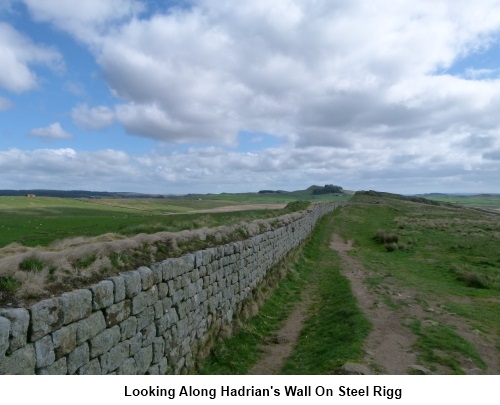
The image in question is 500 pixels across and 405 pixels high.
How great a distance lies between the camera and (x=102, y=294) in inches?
219

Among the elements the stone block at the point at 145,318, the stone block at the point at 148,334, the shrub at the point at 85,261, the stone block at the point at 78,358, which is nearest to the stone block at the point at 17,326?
the stone block at the point at 78,358

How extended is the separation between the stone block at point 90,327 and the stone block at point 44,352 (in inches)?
17.2

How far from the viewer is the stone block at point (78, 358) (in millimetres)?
4941

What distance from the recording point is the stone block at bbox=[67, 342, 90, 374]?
494cm

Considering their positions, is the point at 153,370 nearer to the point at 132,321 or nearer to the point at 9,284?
the point at 132,321

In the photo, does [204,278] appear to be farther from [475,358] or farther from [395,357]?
[475,358]

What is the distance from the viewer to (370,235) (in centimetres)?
3544

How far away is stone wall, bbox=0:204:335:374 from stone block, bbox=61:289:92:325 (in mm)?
12

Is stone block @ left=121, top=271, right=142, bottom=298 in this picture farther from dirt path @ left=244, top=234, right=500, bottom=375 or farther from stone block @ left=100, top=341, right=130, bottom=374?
dirt path @ left=244, top=234, right=500, bottom=375

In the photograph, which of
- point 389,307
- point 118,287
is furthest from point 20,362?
point 389,307

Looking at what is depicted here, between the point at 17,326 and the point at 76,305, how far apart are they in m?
0.89

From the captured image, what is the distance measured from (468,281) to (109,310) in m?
15.8
